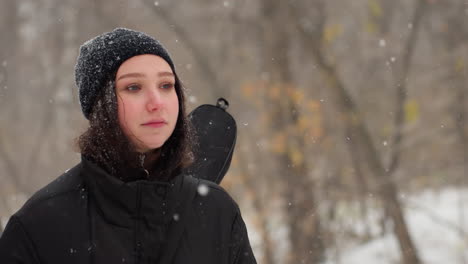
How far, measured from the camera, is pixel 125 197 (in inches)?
73.9

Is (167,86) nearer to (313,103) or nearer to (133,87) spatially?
(133,87)

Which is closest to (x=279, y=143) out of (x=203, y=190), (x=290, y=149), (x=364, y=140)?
(x=290, y=149)

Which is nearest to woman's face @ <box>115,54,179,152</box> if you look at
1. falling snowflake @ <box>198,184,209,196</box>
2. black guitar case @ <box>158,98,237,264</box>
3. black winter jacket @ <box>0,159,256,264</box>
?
black winter jacket @ <box>0,159,256,264</box>

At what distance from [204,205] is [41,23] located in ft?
35.5

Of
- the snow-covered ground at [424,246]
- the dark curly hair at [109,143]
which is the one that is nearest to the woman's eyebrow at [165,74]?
the dark curly hair at [109,143]

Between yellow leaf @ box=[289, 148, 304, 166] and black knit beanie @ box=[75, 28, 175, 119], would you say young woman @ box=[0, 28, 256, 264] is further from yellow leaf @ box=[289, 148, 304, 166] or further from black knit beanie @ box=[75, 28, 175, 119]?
yellow leaf @ box=[289, 148, 304, 166]

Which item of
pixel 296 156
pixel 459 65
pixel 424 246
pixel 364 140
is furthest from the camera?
pixel 424 246

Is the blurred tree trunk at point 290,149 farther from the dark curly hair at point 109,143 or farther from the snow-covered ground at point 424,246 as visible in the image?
the dark curly hair at point 109,143

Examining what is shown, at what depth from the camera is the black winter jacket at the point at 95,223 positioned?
6.09ft

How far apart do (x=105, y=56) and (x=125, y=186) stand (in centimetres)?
47

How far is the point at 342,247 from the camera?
9.70 metres

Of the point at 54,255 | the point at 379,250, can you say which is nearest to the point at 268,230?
the point at 379,250

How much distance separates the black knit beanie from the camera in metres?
1.98

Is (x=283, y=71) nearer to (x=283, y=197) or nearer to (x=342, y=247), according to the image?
(x=283, y=197)
